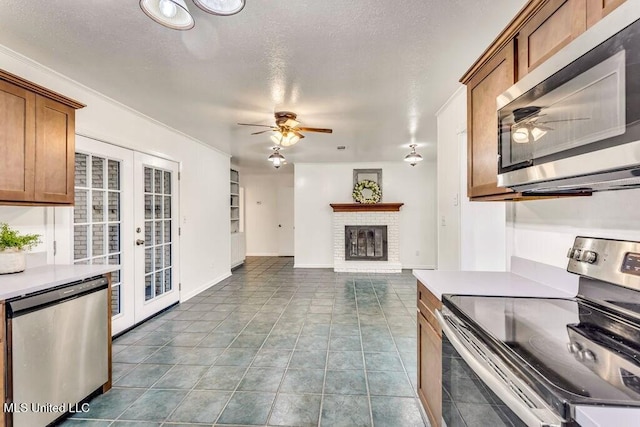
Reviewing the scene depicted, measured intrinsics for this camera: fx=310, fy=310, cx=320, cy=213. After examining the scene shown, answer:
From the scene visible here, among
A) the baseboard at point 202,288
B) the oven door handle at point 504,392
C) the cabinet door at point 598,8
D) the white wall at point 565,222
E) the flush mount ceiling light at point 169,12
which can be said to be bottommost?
the baseboard at point 202,288

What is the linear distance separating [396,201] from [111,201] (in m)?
5.50

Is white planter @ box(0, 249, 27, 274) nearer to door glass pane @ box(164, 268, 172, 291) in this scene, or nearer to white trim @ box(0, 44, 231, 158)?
white trim @ box(0, 44, 231, 158)

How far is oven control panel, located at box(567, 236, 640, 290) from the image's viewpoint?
115cm

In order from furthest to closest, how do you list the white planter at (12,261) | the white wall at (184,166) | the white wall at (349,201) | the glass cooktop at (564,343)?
the white wall at (349,201)
the white wall at (184,166)
the white planter at (12,261)
the glass cooktop at (564,343)

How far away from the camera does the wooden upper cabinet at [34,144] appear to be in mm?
1882

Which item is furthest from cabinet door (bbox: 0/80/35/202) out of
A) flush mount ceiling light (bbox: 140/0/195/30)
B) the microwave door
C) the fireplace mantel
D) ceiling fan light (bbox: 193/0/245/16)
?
the fireplace mantel

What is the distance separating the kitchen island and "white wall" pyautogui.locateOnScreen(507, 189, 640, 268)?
284 centimetres

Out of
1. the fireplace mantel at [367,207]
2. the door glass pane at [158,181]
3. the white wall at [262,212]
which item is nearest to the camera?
the door glass pane at [158,181]

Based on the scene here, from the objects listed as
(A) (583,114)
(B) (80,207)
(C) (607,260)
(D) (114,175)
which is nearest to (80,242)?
(B) (80,207)

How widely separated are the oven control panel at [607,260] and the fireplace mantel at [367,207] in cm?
533

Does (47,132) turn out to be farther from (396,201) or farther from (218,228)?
(396,201)

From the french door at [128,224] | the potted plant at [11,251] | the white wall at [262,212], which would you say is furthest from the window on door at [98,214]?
the white wall at [262,212]

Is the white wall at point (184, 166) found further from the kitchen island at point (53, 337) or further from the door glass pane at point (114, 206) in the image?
the kitchen island at point (53, 337)

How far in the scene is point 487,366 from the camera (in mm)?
992
